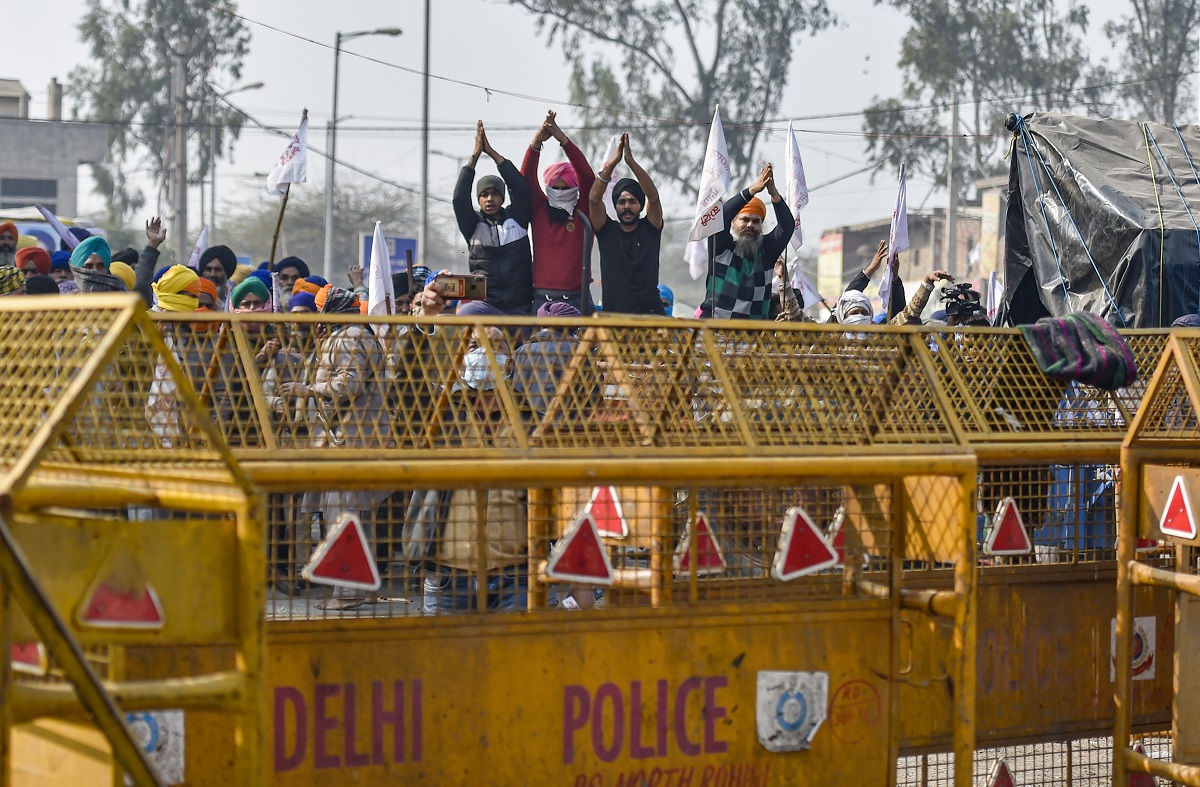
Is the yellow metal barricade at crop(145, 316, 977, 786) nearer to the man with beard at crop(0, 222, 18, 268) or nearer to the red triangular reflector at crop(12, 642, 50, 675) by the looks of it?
the red triangular reflector at crop(12, 642, 50, 675)

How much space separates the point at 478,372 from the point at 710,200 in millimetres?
4824

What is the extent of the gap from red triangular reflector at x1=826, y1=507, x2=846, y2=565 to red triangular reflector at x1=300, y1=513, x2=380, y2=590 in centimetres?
154

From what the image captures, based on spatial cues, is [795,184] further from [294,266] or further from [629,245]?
[294,266]

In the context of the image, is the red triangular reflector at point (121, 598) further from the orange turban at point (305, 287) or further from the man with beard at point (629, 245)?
the orange turban at point (305, 287)

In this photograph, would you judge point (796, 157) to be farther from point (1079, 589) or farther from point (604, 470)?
point (604, 470)

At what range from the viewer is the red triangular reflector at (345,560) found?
3.66 metres

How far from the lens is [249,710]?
10.1 ft

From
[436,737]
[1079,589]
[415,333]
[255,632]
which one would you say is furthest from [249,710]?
[1079,589]

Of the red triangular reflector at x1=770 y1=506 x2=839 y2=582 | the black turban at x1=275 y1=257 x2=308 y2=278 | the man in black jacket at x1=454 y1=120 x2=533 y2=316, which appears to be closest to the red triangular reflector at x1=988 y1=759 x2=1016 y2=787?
the red triangular reflector at x1=770 y1=506 x2=839 y2=582

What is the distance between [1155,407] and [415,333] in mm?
2701

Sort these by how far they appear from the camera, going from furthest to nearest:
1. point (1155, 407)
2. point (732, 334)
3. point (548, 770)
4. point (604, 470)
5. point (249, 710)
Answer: point (1155, 407), point (732, 334), point (548, 770), point (604, 470), point (249, 710)

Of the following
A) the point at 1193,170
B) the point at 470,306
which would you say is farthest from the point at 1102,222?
the point at 470,306

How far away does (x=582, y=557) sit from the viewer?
384 cm

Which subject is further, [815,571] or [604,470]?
[815,571]
